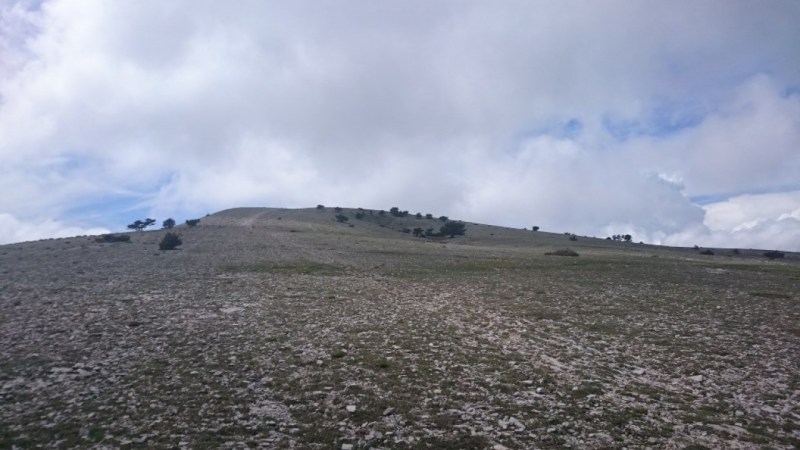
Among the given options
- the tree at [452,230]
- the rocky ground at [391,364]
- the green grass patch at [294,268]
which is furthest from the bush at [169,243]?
the tree at [452,230]

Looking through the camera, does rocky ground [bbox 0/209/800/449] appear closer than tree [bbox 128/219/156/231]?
Yes

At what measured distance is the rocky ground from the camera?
11.7 m

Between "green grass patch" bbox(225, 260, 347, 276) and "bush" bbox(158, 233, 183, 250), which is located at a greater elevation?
"bush" bbox(158, 233, 183, 250)

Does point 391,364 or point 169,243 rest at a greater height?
point 169,243

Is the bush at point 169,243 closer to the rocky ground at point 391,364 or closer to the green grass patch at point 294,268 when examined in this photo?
the green grass patch at point 294,268

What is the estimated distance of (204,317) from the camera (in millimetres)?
23969

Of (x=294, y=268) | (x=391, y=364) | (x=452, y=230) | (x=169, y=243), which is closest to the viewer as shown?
(x=391, y=364)

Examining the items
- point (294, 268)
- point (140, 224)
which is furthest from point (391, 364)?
point (140, 224)

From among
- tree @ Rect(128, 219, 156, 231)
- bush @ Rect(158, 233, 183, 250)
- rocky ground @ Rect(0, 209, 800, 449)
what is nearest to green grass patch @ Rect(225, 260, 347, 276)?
rocky ground @ Rect(0, 209, 800, 449)

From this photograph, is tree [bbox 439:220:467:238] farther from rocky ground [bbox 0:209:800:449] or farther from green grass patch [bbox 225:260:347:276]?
rocky ground [bbox 0:209:800:449]

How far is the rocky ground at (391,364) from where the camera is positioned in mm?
11703

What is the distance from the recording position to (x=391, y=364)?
1667cm

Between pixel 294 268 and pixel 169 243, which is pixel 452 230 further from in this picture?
pixel 294 268

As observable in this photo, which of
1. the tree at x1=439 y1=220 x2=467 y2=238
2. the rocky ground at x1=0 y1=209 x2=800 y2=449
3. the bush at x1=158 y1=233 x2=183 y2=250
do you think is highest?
the tree at x1=439 y1=220 x2=467 y2=238
